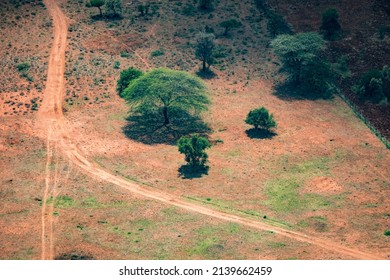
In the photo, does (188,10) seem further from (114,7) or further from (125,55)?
(125,55)

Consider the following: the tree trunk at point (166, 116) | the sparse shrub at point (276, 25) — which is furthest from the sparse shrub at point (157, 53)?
the tree trunk at point (166, 116)

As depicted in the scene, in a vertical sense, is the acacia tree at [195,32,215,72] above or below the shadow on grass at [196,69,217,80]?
above

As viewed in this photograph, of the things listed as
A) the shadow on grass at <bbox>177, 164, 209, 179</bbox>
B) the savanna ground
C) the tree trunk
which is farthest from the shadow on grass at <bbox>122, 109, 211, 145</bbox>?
the shadow on grass at <bbox>177, 164, 209, 179</bbox>

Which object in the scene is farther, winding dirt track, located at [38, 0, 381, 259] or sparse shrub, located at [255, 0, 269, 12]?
sparse shrub, located at [255, 0, 269, 12]

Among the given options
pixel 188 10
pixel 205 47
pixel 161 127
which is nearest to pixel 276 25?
pixel 205 47

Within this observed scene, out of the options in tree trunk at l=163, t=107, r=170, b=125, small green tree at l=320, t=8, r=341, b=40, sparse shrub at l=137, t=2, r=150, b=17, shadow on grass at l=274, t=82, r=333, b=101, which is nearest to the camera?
tree trunk at l=163, t=107, r=170, b=125

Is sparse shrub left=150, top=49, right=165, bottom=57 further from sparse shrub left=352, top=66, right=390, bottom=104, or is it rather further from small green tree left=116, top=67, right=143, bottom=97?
sparse shrub left=352, top=66, right=390, bottom=104
